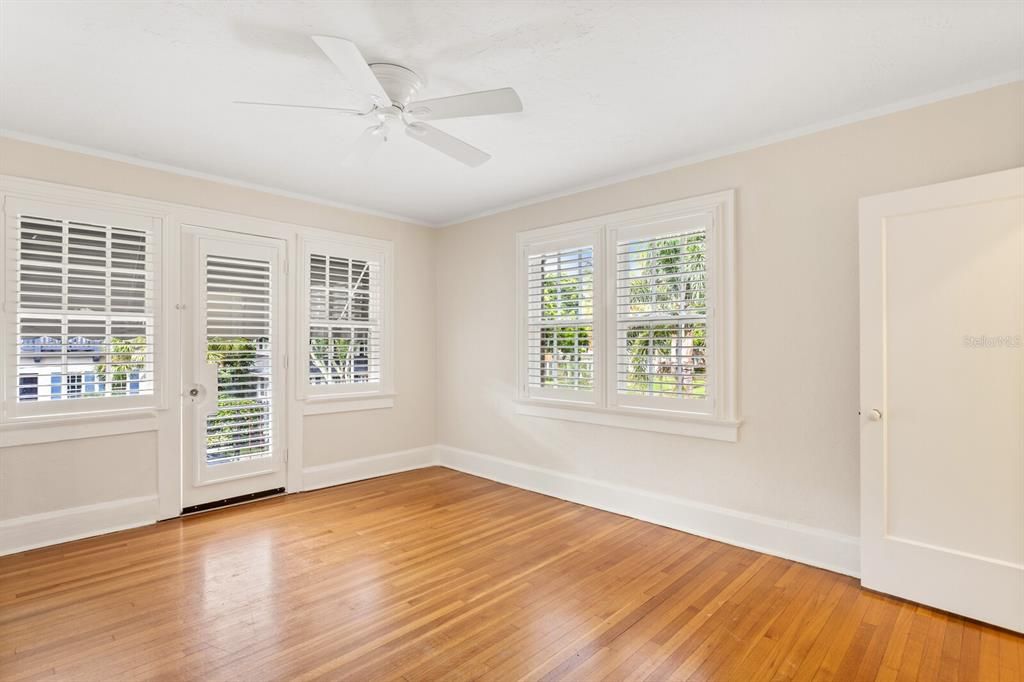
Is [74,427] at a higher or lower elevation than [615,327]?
lower

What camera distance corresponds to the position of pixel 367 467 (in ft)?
16.6

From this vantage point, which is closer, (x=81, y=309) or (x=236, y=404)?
(x=81, y=309)

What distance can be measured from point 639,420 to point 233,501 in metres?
3.34

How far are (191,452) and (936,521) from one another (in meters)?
4.82

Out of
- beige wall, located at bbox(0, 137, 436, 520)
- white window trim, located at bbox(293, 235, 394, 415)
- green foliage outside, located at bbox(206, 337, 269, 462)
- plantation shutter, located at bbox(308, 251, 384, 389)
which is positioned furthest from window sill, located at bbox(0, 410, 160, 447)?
plantation shutter, located at bbox(308, 251, 384, 389)

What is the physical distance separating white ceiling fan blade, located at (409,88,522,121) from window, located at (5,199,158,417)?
8.61 ft

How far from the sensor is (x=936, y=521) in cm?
259

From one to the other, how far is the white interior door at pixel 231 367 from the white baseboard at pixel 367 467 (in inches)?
11.7

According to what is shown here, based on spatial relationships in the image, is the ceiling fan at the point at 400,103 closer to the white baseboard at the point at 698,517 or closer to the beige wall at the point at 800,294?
the beige wall at the point at 800,294

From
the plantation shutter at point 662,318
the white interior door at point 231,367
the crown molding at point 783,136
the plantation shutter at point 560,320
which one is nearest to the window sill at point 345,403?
the white interior door at point 231,367

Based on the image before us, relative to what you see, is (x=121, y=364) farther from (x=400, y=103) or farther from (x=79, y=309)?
(x=400, y=103)

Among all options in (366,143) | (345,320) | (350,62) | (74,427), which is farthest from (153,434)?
(350,62)

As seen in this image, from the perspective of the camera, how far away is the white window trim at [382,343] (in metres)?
4.64

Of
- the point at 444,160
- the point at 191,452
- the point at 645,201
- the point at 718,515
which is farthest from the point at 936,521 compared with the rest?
the point at 191,452
